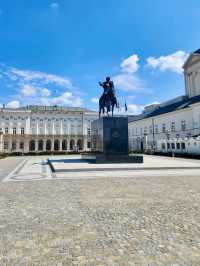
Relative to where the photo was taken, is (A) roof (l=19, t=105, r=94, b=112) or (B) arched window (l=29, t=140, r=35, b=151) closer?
(B) arched window (l=29, t=140, r=35, b=151)

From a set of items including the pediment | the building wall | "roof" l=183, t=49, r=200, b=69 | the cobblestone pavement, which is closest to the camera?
the cobblestone pavement

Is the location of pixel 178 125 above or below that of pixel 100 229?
above

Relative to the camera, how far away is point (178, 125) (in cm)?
5031

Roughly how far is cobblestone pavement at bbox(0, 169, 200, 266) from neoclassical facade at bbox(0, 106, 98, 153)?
73252 millimetres

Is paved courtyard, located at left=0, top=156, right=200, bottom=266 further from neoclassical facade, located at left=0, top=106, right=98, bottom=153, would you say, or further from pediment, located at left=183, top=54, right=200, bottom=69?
neoclassical facade, located at left=0, top=106, right=98, bottom=153

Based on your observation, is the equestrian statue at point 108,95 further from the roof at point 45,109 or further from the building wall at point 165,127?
the roof at point 45,109

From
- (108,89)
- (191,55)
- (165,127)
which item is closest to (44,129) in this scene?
(165,127)

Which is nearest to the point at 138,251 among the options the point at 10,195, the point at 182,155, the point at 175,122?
the point at 10,195

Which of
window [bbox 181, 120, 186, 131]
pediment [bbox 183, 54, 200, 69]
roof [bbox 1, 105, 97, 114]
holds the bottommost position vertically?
window [bbox 181, 120, 186, 131]

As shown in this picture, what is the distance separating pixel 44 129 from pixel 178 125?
49513 mm

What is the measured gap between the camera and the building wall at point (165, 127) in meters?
45.4

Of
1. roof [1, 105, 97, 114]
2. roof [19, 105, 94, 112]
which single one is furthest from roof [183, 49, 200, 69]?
roof [19, 105, 94, 112]

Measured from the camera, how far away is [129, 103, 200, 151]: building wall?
45438 millimetres

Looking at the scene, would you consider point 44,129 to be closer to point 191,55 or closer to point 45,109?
point 45,109
